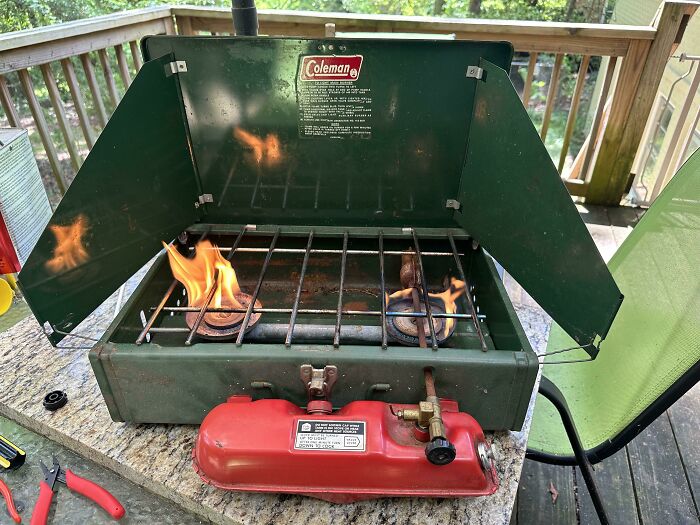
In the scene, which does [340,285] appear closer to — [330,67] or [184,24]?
[330,67]

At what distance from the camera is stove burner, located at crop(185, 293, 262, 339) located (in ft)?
3.98

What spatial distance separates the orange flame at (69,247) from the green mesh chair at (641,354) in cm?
115

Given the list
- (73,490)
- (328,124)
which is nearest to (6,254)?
(73,490)

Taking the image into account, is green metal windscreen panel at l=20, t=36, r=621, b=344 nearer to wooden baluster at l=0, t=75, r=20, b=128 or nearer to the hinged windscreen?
the hinged windscreen

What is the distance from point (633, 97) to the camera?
252cm

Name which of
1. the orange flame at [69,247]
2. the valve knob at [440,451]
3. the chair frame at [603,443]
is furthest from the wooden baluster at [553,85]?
the orange flame at [69,247]

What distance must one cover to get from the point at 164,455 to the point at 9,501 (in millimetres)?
364

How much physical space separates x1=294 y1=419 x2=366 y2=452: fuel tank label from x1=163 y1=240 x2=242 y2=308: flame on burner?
46 cm

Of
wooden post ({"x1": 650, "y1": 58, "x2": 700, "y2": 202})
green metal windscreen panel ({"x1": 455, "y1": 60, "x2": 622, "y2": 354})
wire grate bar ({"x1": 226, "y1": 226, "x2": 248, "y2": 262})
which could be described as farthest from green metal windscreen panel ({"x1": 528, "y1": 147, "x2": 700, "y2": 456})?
wooden post ({"x1": 650, "y1": 58, "x2": 700, "y2": 202})

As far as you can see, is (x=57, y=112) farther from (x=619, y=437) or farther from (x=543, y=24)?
(x=619, y=437)

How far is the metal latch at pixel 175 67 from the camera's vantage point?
1.33 meters

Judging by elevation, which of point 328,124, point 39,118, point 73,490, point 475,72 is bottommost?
point 73,490

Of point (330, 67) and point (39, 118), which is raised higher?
point (330, 67)

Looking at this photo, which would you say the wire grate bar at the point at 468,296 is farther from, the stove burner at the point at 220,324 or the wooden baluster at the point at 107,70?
the wooden baluster at the point at 107,70
